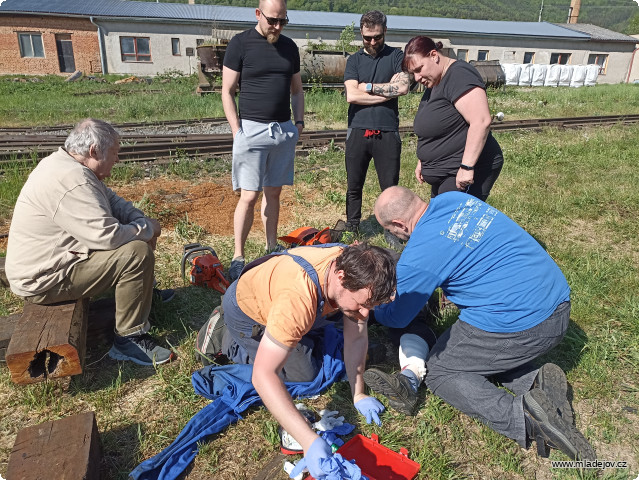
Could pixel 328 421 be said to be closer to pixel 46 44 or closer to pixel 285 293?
pixel 285 293

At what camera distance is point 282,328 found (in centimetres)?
206

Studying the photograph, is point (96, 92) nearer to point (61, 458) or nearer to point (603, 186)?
point (603, 186)

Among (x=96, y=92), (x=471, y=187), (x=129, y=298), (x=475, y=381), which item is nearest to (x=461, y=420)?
(x=475, y=381)

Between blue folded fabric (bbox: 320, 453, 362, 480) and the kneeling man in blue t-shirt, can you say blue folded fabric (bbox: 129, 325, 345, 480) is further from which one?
blue folded fabric (bbox: 320, 453, 362, 480)

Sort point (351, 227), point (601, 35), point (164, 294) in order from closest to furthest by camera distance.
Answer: point (164, 294) < point (351, 227) < point (601, 35)

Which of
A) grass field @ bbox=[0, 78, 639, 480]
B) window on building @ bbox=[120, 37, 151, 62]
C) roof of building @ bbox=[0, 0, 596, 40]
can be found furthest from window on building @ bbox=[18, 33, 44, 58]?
grass field @ bbox=[0, 78, 639, 480]

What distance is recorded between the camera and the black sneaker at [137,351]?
3168 mm

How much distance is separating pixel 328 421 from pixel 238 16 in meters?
31.0

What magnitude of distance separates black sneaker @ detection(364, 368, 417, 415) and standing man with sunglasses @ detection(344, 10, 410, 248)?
7.61 feet

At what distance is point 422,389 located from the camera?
118 inches

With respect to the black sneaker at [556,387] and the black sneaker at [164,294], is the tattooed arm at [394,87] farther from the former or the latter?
the black sneaker at [556,387]

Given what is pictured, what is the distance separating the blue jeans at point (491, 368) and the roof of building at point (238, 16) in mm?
28076

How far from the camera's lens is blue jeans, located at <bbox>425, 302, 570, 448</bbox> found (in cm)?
258

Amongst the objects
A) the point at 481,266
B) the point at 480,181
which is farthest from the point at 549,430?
the point at 480,181
